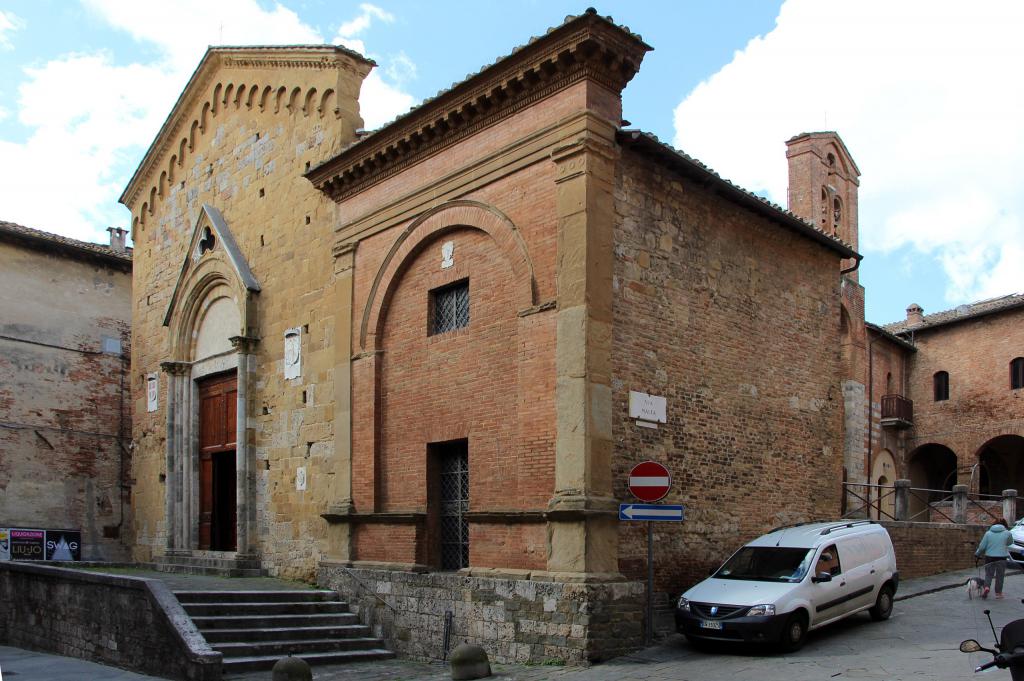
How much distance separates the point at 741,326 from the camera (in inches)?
547

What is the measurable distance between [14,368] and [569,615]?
16715 mm

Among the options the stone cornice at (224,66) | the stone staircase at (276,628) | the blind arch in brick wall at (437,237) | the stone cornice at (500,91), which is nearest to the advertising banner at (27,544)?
the stone cornice at (224,66)

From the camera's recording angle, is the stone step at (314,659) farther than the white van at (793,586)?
Yes

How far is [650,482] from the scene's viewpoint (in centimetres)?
1098

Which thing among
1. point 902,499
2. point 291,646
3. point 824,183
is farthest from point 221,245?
point 824,183

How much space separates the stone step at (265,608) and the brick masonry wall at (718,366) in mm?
4947

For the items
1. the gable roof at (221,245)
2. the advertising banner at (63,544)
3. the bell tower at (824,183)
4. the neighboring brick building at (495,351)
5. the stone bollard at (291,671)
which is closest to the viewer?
the stone bollard at (291,671)

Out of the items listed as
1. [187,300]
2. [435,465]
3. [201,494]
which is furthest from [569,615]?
[187,300]

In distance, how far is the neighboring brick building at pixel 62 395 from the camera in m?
21.6

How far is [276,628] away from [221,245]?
8.69 metres

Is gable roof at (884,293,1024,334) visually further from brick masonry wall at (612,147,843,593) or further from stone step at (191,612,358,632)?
stone step at (191,612,358,632)

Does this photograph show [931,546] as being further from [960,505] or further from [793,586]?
[793,586]

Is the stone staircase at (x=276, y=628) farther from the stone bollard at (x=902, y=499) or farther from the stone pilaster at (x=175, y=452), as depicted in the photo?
the stone bollard at (x=902, y=499)

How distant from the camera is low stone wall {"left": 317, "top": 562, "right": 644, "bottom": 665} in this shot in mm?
10539
